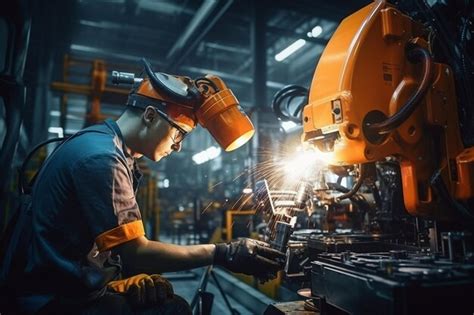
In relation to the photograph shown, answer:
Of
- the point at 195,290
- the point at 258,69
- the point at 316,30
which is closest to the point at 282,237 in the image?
the point at 195,290

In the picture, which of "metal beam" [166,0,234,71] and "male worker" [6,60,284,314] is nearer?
"male worker" [6,60,284,314]

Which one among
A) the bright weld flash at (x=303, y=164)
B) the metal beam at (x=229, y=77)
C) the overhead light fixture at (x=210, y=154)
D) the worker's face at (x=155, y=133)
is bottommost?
the bright weld flash at (x=303, y=164)

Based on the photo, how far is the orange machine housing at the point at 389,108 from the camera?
72.5 inches

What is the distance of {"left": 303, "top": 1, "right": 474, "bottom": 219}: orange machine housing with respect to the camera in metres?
1.84

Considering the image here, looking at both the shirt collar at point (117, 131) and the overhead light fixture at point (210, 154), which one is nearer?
the shirt collar at point (117, 131)

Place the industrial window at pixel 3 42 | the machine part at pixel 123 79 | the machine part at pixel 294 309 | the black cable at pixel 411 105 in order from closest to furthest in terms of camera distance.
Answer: the black cable at pixel 411 105, the machine part at pixel 294 309, the machine part at pixel 123 79, the industrial window at pixel 3 42

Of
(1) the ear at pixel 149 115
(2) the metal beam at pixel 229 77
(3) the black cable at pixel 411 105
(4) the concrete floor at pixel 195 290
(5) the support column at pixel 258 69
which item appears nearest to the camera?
(3) the black cable at pixel 411 105

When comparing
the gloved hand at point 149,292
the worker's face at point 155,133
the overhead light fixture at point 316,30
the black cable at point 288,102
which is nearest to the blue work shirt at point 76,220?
the gloved hand at point 149,292

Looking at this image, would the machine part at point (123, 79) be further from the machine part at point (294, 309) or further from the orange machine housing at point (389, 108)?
the machine part at point (294, 309)

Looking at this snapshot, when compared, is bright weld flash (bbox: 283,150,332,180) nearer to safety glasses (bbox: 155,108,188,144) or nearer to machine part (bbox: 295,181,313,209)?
machine part (bbox: 295,181,313,209)

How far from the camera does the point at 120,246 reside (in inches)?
62.4

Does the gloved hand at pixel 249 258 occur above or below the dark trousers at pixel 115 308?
above

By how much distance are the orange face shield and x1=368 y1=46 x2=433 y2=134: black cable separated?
768mm

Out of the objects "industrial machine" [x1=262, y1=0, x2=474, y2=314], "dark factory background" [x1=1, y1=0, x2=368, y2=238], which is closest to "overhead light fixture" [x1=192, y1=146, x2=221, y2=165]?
"dark factory background" [x1=1, y1=0, x2=368, y2=238]
